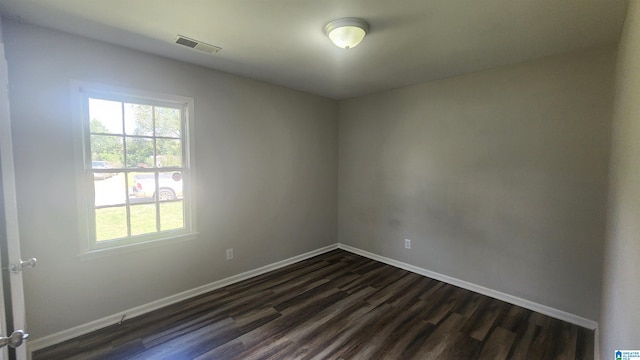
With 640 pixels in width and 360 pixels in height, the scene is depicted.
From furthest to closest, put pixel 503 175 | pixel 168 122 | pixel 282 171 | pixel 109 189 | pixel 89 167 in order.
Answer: pixel 282 171 < pixel 503 175 < pixel 168 122 < pixel 109 189 < pixel 89 167

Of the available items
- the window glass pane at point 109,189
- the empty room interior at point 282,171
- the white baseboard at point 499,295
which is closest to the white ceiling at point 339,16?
the empty room interior at point 282,171

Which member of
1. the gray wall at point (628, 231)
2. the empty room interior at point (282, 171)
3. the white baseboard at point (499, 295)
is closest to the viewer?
the gray wall at point (628, 231)

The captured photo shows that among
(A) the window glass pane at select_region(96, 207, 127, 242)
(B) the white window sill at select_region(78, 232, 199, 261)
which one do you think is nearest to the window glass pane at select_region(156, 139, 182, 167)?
(A) the window glass pane at select_region(96, 207, 127, 242)

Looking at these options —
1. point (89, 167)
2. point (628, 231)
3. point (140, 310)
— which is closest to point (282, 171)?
point (89, 167)

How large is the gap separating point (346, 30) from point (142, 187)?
7.46ft

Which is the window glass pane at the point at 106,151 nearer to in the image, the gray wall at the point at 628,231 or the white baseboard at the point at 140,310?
the white baseboard at the point at 140,310

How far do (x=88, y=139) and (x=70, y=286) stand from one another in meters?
1.22

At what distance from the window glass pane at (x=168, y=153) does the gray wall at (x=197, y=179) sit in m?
0.19

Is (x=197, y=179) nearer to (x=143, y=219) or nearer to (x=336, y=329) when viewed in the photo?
(x=143, y=219)

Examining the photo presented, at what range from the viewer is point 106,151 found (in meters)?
2.33

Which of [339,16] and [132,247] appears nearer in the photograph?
[339,16]

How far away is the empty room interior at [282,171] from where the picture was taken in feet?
6.10

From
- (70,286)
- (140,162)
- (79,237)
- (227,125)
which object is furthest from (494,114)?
(70,286)

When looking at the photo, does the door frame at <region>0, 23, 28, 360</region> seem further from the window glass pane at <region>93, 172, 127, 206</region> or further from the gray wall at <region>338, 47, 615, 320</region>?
the gray wall at <region>338, 47, 615, 320</region>
